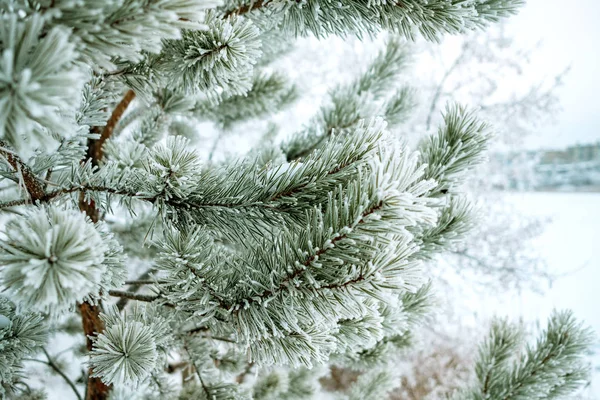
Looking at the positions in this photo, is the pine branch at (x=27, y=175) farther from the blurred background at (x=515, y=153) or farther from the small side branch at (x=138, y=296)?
the blurred background at (x=515, y=153)

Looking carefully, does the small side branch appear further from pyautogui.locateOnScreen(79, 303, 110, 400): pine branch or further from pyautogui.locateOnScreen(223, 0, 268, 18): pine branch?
pyautogui.locateOnScreen(223, 0, 268, 18): pine branch

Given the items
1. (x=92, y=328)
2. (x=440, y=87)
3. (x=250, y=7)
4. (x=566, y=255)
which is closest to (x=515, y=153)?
(x=566, y=255)

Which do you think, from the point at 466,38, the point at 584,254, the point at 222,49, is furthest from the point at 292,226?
the point at 584,254

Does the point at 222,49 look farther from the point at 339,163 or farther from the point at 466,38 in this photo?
the point at 466,38

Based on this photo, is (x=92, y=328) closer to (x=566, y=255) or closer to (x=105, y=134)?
(x=105, y=134)

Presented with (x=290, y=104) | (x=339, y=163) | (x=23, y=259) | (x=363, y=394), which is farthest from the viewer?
(x=290, y=104)

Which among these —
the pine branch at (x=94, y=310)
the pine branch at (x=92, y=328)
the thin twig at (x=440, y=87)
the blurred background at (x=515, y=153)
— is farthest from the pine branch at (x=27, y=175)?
the thin twig at (x=440, y=87)

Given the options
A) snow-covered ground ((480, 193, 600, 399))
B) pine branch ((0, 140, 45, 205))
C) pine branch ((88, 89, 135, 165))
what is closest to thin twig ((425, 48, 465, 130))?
snow-covered ground ((480, 193, 600, 399))
